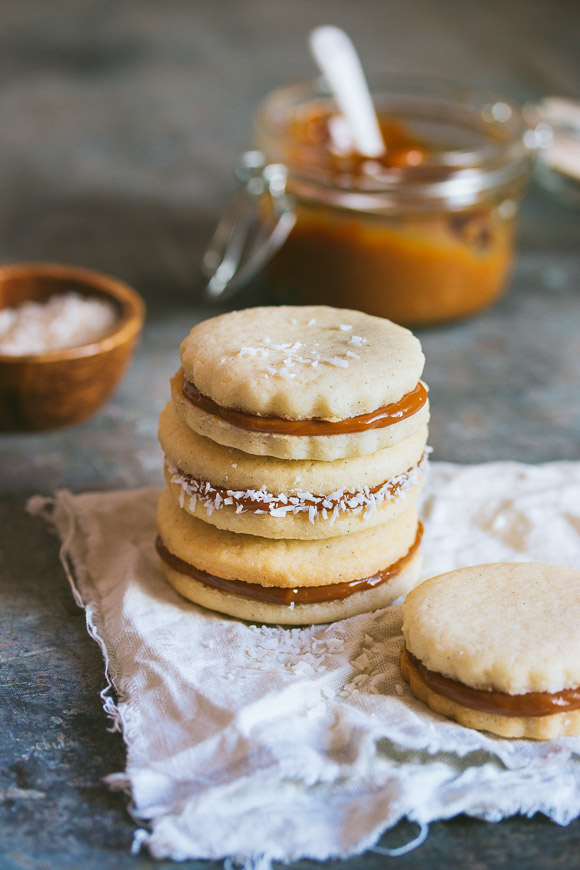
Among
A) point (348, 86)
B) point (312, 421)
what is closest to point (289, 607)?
point (312, 421)

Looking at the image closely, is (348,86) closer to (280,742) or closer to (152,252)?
(152,252)

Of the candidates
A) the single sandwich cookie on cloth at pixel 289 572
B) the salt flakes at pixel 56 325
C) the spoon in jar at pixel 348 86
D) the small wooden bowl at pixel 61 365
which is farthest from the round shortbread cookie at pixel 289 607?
the spoon in jar at pixel 348 86

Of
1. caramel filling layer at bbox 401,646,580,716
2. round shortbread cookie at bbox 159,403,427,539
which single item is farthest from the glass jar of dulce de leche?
caramel filling layer at bbox 401,646,580,716

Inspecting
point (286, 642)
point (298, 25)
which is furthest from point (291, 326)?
point (298, 25)

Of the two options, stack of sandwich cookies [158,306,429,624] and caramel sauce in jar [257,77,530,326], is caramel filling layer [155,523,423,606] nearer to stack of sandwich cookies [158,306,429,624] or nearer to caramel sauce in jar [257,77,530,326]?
stack of sandwich cookies [158,306,429,624]

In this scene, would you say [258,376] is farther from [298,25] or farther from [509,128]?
[298,25]

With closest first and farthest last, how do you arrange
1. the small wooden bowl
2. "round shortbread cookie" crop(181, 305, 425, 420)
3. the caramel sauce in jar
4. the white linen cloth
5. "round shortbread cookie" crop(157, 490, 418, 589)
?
1. the white linen cloth
2. "round shortbread cookie" crop(181, 305, 425, 420)
3. "round shortbread cookie" crop(157, 490, 418, 589)
4. the small wooden bowl
5. the caramel sauce in jar
